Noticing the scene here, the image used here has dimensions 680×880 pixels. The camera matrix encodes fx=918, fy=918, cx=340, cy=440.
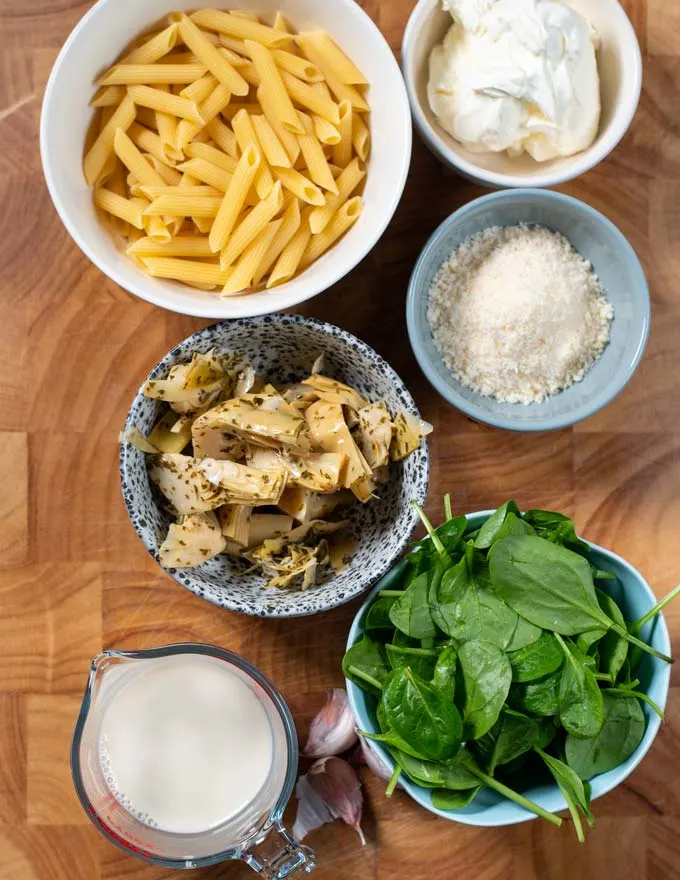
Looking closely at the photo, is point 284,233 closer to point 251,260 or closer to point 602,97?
point 251,260

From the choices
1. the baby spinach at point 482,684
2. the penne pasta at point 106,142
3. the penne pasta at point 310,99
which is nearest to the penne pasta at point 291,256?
the penne pasta at point 310,99

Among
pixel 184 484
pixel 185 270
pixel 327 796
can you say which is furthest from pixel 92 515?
pixel 327 796

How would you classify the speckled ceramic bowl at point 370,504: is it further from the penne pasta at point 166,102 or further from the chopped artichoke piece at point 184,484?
the penne pasta at point 166,102

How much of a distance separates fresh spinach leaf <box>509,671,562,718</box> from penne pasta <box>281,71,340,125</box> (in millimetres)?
603

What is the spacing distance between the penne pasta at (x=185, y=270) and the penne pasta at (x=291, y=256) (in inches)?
2.1

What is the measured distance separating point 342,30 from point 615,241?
379 mm

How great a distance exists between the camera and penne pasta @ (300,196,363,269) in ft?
3.25

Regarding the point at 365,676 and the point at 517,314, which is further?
the point at 517,314

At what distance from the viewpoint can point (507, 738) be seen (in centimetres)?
86

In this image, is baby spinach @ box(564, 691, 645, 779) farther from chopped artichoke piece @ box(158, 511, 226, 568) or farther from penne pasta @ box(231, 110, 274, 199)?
penne pasta @ box(231, 110, 274, 199)

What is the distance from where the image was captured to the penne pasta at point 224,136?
98cm

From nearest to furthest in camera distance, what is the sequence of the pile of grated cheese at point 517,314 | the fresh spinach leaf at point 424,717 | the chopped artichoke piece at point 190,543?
the fresh spinach leaf at point 424,717 → the chopped artichoke piece at point 190,543 → the pile of grated cheese at point 517,314

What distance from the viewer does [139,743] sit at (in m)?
1.01

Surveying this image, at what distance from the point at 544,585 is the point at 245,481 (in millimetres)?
311
